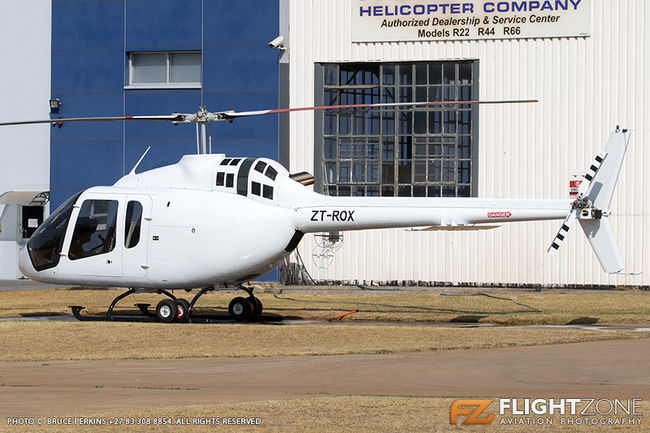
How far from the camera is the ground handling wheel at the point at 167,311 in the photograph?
60.1ft

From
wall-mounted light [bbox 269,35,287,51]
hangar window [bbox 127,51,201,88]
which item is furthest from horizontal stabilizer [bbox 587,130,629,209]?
hangar window [bbox 127,51,201,88]

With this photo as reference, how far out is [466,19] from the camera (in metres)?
28.6

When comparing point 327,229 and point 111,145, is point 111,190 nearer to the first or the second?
point 327,229

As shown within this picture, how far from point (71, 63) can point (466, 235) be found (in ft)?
48.3

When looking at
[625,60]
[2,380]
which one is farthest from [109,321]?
[625,60]

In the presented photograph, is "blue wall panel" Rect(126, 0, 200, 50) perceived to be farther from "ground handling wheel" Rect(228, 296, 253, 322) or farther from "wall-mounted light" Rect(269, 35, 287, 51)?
"ground handling wheel" Rect(228, 296, 253, 322)

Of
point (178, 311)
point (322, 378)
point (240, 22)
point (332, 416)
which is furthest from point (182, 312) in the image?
point (240, 22)

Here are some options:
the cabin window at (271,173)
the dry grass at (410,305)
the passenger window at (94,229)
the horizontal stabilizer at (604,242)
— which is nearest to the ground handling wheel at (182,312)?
the passenger window at (94,229)

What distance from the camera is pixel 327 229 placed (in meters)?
18.2

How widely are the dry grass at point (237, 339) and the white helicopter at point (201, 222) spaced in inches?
→ 56.4

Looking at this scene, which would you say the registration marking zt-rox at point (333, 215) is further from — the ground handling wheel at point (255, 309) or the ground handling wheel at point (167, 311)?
the ground handling wheel at point (167, 311)

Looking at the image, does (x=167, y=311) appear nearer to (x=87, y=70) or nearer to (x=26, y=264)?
(x=26, y=264)

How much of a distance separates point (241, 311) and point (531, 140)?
13.0 meters

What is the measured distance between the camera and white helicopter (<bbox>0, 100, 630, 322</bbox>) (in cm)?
1787
